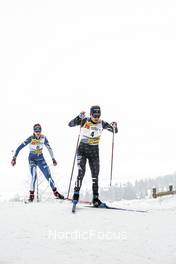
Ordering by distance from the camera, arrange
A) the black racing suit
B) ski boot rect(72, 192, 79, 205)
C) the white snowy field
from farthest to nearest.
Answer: the black racing suit → ski boot rect(72, 192, 79, 205) → the white snowy field

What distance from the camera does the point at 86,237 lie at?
6.96 meters

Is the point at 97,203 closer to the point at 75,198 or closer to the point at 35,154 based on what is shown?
the point at 75,198

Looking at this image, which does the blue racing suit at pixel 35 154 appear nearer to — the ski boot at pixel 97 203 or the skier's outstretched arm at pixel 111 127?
the skier's outstretched arm at pixel 111 127

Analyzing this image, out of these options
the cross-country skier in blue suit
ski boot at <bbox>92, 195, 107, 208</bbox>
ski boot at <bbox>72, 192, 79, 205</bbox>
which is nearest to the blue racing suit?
the cross-country skier in blue suit

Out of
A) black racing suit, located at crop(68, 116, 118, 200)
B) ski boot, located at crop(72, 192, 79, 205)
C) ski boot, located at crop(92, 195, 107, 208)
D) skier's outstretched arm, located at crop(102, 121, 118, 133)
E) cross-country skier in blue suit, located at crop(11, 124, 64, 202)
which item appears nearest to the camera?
ski boot, located at crop(72, 192, 79, 205)

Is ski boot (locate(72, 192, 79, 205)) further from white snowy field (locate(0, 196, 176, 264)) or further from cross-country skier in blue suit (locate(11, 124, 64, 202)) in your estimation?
cross-country skier in blue suit (locate(11, 124, 64, 202))

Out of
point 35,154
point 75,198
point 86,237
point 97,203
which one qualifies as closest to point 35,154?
point 35,154

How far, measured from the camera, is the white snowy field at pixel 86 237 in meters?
5.90

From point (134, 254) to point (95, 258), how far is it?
0.67m

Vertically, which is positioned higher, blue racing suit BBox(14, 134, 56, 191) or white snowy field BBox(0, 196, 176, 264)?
blue racing suit BBox(14, 134, 56, 191)

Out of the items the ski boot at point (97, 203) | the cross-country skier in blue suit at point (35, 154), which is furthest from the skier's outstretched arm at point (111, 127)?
the cross-country skier in blue suit at point (35, 154)

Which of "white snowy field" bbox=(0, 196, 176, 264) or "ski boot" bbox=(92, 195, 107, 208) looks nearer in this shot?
"white snowy field" bbox=(0, 196, 176, 264)

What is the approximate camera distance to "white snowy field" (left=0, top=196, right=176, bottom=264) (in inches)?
232

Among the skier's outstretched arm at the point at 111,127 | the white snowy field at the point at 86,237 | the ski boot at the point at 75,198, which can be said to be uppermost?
the skier's outstretched arm at the point at 111,127
